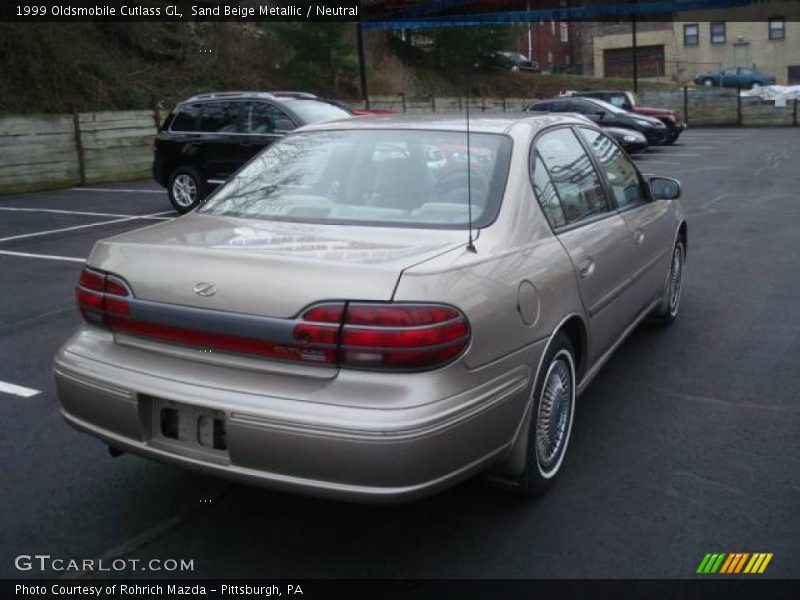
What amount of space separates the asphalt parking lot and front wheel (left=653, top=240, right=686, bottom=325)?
0.40 ft

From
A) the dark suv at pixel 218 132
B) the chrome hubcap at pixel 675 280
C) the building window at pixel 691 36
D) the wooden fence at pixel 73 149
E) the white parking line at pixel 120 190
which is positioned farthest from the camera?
the building window at pixel 691 36

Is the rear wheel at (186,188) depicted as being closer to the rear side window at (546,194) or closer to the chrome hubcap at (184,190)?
the chrome hubcap at (184,190)

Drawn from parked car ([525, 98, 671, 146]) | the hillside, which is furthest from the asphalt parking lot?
parked car ([525, 98, 671, 146])

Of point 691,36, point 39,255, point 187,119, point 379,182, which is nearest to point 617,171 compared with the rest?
point 379,182

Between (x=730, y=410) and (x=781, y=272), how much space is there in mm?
3738

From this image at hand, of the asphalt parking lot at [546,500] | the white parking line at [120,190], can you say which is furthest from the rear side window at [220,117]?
the asphalt parking lot at [546,500]

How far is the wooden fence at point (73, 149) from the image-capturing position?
54.3 feet

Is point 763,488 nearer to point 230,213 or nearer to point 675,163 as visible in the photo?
point 230,213

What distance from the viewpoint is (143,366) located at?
317cm

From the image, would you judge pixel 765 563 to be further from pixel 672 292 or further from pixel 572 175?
pixel 672 292

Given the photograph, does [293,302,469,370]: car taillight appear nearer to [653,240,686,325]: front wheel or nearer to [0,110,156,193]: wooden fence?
[653,240,686,325]: front wheel

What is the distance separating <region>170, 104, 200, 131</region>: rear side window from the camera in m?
13.2

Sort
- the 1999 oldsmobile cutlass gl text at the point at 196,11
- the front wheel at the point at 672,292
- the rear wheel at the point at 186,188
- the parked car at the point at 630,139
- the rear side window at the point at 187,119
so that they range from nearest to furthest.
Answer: the front wheel at the point at 672,292 → the rear wheel at the point at 186,188 → the rear side window at the point at 187,119 → the 1999 oldsmobile cutlass gl text at the point at 196,11 → the parked car at the point at 630,139

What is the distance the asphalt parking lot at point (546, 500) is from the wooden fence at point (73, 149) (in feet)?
38.5
